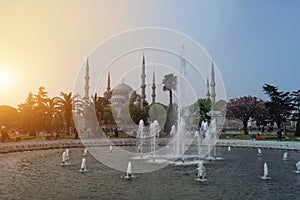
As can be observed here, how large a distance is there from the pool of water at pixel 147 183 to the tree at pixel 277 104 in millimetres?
33346

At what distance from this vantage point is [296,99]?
5400cm

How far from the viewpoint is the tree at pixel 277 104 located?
1993 inches

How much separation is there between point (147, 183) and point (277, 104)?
41.1 m

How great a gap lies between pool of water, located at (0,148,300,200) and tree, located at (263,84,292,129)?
33.3 m

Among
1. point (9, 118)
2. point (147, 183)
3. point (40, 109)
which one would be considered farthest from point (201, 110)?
point (147, 183)

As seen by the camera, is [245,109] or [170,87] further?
[170,87]

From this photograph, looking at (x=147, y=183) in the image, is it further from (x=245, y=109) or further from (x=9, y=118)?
(x=9, y=118)

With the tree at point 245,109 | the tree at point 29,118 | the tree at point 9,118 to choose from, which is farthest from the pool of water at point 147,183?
the tree at point 9,118

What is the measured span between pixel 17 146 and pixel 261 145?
73.6 feet

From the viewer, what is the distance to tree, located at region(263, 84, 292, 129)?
50.6 meters

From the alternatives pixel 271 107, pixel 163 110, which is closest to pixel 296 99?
pixel 271 107

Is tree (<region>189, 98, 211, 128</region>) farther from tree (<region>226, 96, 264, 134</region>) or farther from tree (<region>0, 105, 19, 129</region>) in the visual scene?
tree (<region>0, 105, 19, 129</region>)

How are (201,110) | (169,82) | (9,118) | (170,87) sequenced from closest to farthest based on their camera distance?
(201,110) < (170,87) < (169,82) < (9,118)

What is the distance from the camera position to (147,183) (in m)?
14.1
